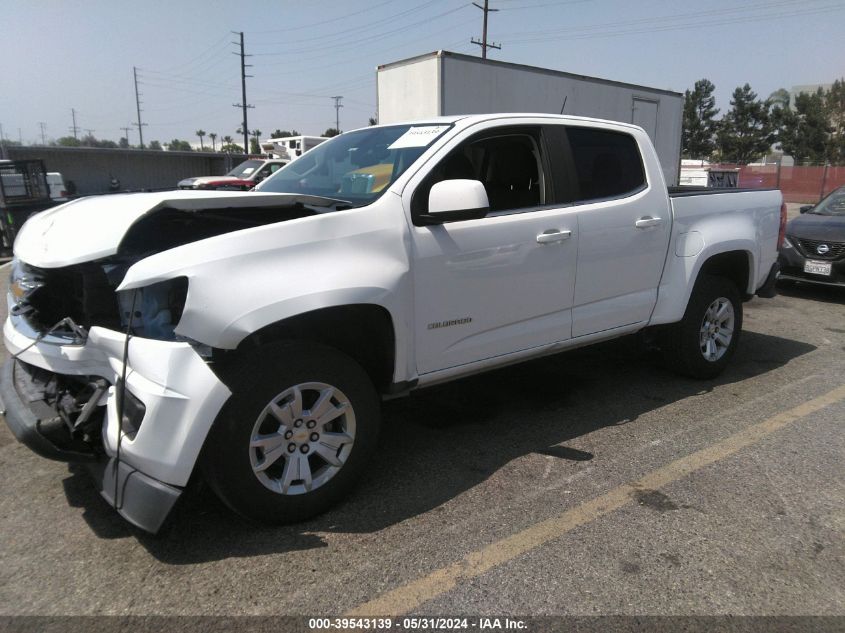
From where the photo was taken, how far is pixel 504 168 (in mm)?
4078

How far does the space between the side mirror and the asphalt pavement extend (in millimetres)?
1397

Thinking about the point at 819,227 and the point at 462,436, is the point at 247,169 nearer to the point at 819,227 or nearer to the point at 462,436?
the point at 819,227

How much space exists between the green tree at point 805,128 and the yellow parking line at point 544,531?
A: 63.6 metres

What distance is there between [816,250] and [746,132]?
62713mm

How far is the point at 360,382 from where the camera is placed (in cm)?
291

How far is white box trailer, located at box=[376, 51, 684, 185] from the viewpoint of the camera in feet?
35.3

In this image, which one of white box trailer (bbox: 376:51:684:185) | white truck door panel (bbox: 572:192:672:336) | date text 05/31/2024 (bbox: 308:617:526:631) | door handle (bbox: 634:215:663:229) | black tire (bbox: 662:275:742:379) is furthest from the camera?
white box trailer (bbox: 376:51:684:185)

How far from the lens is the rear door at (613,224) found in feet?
12.7

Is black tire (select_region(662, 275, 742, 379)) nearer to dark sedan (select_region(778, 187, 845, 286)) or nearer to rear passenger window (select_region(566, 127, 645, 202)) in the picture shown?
rear passenger window (select_region(566, 127, 645, 202))

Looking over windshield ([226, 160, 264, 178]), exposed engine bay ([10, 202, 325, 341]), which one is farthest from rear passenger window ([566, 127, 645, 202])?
windshield ([226, 160, 264, 178])

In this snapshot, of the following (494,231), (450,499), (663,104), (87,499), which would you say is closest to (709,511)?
(450,499)

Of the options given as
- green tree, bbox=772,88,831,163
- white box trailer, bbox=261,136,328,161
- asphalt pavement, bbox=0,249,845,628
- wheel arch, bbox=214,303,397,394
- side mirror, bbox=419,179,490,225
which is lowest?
asphalt pavement, bbox=0,249,845,628

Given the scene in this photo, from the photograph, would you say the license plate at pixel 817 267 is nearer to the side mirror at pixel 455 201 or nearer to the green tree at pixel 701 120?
the side mirror at pixel 455 201

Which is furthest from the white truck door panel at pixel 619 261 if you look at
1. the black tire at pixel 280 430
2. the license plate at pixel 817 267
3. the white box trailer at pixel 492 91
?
the white box trailer at pixel 492 91
